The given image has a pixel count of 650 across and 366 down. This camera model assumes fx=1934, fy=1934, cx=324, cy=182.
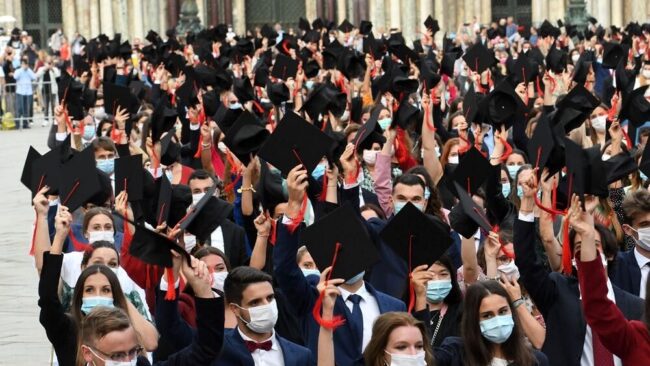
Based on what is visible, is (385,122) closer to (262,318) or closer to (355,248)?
(355,248)

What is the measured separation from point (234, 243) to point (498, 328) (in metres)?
4.12

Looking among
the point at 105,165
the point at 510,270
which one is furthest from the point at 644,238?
the point at 105,165

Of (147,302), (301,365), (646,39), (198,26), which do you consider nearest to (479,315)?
(301,365)

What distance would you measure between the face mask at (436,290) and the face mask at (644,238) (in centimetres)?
110

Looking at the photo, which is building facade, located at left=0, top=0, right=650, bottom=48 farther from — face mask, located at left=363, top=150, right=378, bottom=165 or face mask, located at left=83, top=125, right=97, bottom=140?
face mask, located at left=363, top=150, right=378, bottom=165

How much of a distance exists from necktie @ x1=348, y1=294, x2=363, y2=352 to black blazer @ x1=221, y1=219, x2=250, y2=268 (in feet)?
9.08

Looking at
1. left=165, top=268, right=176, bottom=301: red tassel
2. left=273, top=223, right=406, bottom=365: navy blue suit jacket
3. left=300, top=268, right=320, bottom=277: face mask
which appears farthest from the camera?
left=300, top=268, right=320, bottom=277: face mask

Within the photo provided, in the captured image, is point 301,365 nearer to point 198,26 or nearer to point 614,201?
point 614,201

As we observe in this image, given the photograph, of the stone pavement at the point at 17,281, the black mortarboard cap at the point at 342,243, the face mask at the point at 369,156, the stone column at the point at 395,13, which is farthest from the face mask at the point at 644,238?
the stone column at the point at 395,13

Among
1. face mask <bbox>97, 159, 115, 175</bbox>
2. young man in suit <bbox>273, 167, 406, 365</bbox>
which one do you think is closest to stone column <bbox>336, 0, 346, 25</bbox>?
face mask <bbox>97, 159, 115, 175</bbox>

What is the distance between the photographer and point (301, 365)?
28.2ft

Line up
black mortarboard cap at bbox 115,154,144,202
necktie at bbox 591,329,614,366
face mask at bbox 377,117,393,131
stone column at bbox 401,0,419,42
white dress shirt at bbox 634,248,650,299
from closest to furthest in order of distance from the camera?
necktie at bbox 591,329,614,366 < white dress shirt at bbox 634,248,650,299 < black mortarboard cap at bbox 115,154,144,202 < face mask at bbox 377,117,393,131 < stone column at bbox 401,0,419,42

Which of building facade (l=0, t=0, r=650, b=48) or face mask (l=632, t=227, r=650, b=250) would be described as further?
building facade (l=0, t=0, r=650, b=48)

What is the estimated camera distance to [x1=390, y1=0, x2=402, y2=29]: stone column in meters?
49.4
